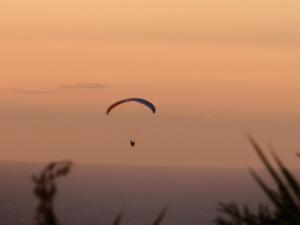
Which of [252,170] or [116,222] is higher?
[252,170]

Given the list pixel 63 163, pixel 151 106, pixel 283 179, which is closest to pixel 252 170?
pixel 283 179

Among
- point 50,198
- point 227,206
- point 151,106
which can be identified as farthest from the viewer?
point 151,106

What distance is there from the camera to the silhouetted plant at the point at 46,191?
6641 mm

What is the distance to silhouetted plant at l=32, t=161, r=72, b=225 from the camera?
664cm

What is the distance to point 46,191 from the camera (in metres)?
6.74

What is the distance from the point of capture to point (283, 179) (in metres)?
7.46

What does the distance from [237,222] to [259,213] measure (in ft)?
1.51

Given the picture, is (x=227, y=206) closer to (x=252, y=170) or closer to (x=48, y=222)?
(x=252, y=170)

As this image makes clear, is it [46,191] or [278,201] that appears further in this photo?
[278,201]

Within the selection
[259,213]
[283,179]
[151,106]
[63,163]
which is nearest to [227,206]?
[259,213]

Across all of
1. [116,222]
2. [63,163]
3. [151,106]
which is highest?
[151,106]

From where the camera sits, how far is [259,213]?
320 inches

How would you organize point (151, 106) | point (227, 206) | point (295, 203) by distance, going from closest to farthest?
point (295, 203) < point (227, 206) < point (151, 106)

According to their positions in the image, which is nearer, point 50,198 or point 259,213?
point 50,198
